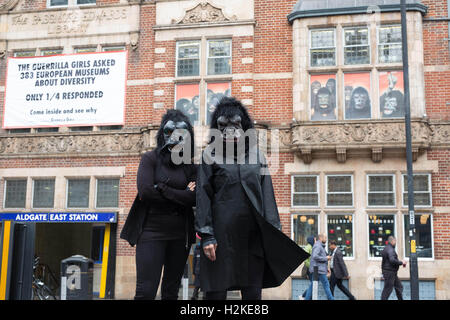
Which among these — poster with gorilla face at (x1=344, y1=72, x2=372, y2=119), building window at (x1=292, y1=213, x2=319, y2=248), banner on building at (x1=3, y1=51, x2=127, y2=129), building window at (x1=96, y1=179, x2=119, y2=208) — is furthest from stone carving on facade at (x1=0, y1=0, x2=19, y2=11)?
building window at (x1=292, y1=213, x2=319, y2=248)

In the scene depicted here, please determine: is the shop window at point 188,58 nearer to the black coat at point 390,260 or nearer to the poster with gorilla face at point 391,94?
the poster with gorilla face at point 391,94

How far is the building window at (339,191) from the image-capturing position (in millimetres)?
15039

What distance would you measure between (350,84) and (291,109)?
187cm

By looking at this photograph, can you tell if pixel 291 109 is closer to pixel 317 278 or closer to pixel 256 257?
pixel 317 278

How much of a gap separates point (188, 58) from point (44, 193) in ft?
20.9

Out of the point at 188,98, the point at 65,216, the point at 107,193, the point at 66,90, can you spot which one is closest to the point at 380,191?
the point at 188,98

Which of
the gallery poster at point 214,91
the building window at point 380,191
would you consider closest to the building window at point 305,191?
the building window at point 380,191

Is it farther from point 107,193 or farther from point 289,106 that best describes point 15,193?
point 289,106

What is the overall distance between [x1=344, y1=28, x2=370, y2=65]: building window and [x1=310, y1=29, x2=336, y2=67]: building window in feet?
1.24

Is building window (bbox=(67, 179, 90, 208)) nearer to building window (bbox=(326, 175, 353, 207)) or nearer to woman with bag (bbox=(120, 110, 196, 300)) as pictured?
building window (bbox=(326, 175, 353, 207))

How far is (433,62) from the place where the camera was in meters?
15.1

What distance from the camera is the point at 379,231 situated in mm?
14789

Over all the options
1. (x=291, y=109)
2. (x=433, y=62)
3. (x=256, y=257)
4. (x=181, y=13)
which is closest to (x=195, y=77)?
(x=181, y=13)
